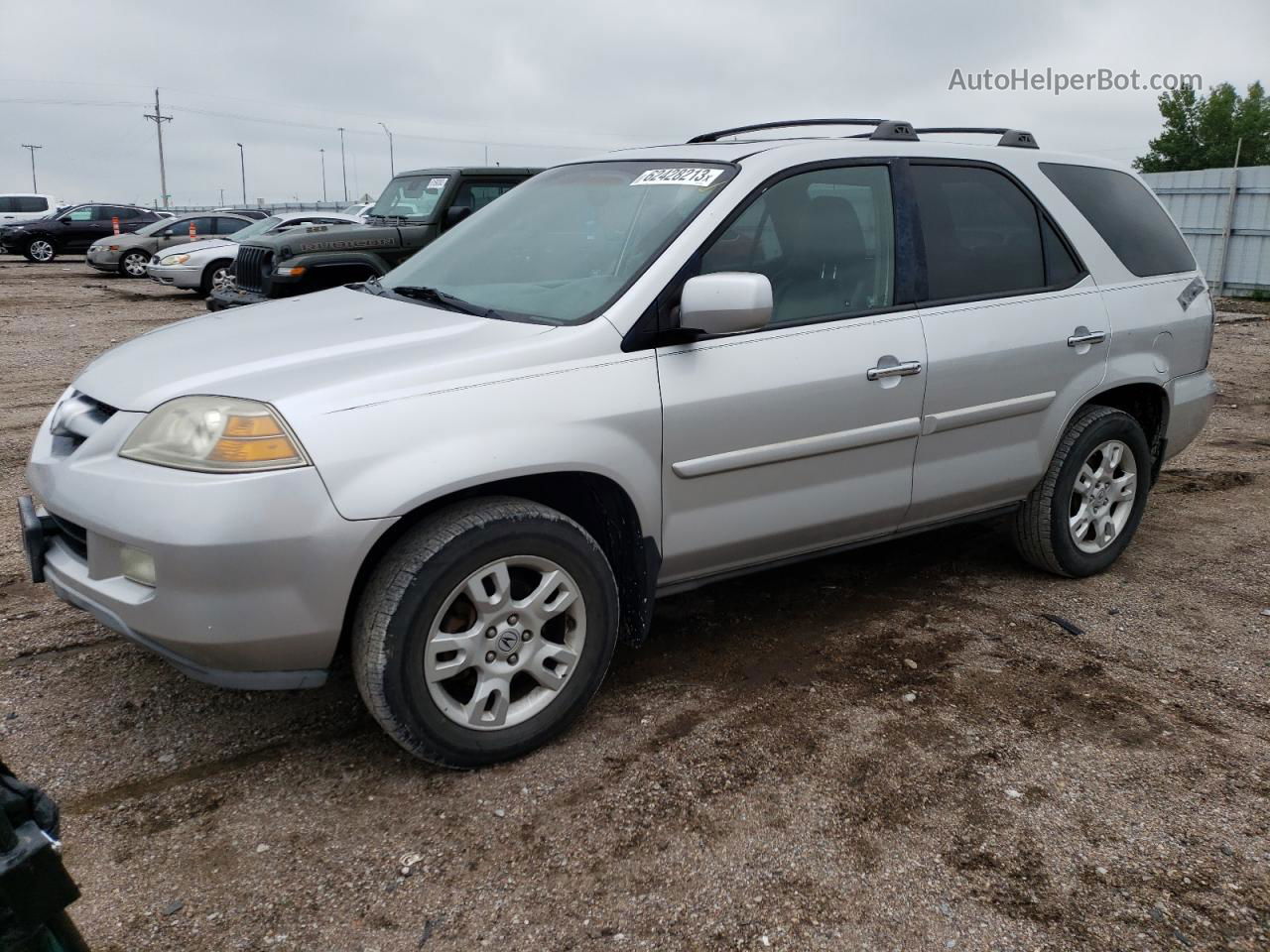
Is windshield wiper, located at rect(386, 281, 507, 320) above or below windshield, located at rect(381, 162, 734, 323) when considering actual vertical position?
below

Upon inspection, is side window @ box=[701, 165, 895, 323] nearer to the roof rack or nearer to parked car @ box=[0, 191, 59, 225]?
the roof rack

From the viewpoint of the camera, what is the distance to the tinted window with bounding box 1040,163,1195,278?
428cm

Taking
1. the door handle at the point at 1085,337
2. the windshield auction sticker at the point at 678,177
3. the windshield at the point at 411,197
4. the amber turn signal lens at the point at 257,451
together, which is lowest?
the amber turn signal lens at the point at 257,451

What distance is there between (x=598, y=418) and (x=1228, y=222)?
703 inches

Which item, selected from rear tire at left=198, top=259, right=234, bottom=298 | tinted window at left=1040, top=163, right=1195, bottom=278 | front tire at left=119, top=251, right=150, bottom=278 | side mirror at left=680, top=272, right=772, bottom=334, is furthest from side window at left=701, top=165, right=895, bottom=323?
front tire at left=119, top=251, right=150, bottom=278

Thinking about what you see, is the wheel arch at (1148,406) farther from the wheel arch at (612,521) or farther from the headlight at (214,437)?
the headlight at (214,437)

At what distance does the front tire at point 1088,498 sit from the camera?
4.19 m

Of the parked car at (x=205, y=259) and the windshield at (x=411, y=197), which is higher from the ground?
the windshield at (x=411, y=197)

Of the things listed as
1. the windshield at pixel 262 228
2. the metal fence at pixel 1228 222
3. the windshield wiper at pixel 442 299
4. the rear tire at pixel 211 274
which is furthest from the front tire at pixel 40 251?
the windshield wiper at pixel 442 299

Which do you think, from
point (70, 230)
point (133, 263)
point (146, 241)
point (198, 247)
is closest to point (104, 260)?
point (133, 263)

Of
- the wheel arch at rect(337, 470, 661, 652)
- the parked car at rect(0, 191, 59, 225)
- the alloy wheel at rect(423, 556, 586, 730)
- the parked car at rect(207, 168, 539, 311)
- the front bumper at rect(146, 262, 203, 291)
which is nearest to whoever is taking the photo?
the alloy wheel at rect(423, 556, 586, 730)

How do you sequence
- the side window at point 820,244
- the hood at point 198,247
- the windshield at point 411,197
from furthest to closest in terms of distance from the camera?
the hood at point 198,247 → the windshield at point 411,197 → the side window at point 820,244

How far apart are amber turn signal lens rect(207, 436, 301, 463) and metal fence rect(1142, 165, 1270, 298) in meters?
17.4

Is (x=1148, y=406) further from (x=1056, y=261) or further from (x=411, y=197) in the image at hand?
(x=411, y=197)
